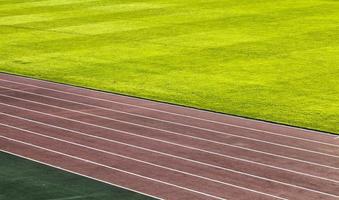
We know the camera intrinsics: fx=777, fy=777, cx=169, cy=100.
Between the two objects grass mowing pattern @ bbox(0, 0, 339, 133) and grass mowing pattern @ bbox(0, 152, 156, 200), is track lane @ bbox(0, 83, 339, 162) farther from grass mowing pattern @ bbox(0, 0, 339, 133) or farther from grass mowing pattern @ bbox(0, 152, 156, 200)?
grass mowing pattern @ bbox(0, 152, 156, 200)

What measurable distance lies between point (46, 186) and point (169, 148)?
2.74m

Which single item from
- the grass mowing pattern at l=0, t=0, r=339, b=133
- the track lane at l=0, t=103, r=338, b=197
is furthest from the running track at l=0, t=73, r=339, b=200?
the grass mowing pattern at l=0, t=0, r=339, b=133

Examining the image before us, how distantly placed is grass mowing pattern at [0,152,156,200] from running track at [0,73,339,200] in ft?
0.97

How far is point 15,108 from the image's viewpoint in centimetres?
1648

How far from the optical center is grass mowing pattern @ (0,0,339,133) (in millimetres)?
17250

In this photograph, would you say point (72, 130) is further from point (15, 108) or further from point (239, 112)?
point (239, 112)

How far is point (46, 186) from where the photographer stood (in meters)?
11.7

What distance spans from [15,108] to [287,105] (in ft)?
18.9

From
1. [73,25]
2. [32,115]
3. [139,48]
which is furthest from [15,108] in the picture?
[73,25]

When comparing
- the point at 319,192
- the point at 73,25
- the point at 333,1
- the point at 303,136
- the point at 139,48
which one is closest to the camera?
the point at 319,192

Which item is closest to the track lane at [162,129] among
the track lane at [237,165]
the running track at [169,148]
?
the running track at [169,148]

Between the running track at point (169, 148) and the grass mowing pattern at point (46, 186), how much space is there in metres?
0.29

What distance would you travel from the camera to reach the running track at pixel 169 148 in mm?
11742

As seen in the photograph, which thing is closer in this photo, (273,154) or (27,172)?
(27,172)
